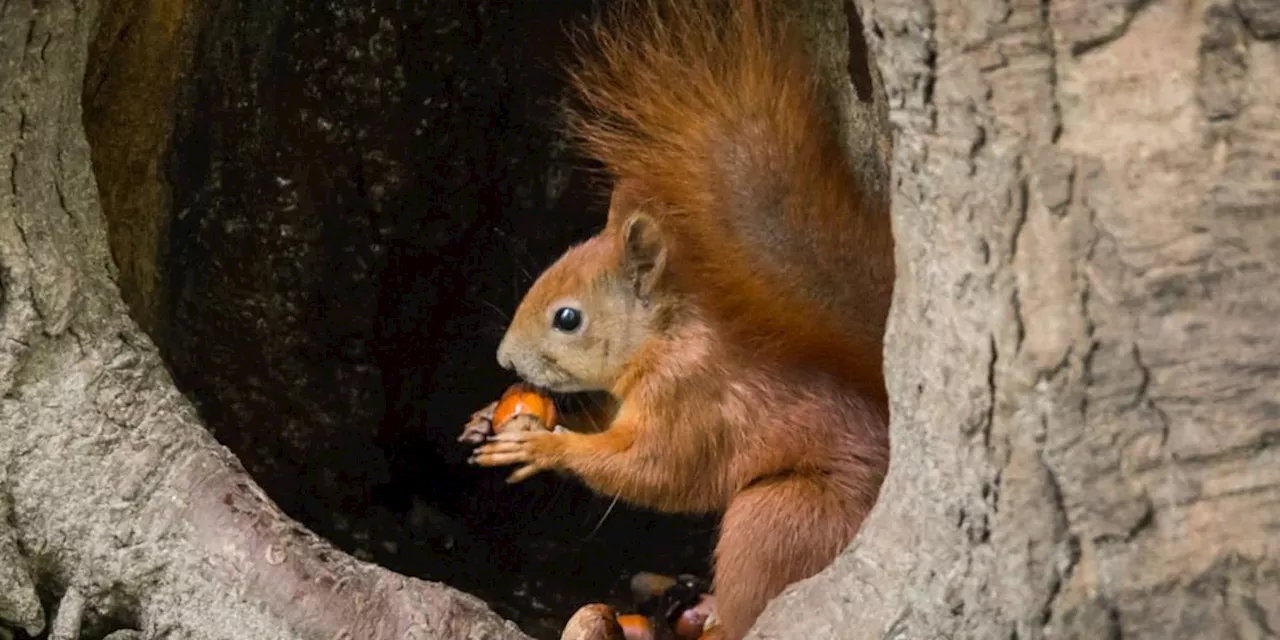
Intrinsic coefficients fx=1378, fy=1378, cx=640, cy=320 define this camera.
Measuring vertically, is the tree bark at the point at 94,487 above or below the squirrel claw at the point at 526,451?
below

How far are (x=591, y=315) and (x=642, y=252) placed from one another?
0.12m

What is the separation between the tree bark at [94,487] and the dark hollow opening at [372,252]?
19.1 inches

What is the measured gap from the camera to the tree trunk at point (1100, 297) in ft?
3.10

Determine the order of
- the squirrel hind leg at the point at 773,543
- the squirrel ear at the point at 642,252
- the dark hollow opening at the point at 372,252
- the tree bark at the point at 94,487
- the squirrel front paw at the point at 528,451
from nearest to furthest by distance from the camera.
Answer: the tree bark at the point at 94,487
the squirrel hind leg at the point at 773,543
the squirrel ear at the point at 642,252
the squirrel front paw at the point at 528,451
the dark hollow opening at the point at 372,252

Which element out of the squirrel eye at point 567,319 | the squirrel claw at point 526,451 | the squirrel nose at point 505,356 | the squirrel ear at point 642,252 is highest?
the squirrel ear at point 642,252

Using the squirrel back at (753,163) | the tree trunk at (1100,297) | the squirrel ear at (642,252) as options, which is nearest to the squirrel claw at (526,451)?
the squirrel ear at (642,252)

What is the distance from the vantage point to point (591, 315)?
1.94 meters

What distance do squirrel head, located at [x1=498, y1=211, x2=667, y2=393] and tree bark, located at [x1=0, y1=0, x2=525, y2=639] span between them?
18.3 inches

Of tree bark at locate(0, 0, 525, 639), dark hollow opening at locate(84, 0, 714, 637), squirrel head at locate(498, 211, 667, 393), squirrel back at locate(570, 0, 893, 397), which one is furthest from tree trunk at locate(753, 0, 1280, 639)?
dark hollow opening at locate(84, 0, 714, 637)

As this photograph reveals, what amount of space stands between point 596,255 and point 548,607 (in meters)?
0.63

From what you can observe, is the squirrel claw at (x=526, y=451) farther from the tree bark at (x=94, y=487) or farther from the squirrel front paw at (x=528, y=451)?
the tree bark at (x=94, y=487)

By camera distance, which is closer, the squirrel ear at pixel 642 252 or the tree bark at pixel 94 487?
the tree bark at pixel 94 487

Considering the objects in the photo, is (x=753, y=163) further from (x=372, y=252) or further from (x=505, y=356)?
(x=372, y=252)

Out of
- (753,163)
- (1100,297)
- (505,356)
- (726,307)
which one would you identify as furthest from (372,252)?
(1100,297)
